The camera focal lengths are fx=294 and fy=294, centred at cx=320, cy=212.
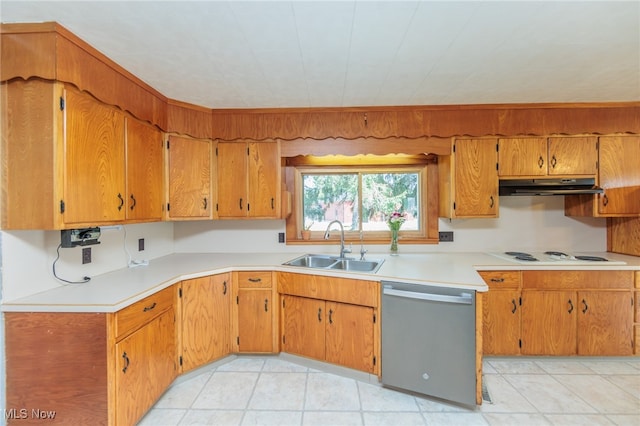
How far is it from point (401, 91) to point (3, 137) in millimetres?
2574

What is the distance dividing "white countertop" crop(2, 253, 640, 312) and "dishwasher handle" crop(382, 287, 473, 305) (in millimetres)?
70

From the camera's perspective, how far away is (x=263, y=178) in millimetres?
2871

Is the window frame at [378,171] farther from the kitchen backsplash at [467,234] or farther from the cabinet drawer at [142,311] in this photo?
the cabinet drawer at [142,311]

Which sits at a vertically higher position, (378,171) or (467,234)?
(378,171)

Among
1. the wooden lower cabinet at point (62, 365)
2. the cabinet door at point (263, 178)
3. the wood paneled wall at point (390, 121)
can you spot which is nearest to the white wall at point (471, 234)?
the cabinet door at point (263, 178)

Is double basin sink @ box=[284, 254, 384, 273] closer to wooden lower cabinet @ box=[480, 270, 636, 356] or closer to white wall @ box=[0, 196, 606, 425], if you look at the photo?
white wall @ box=[0, 196, 606, 425]

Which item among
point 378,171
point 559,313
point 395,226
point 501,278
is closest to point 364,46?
point 378,171

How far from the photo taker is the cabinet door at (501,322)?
8.30 feet

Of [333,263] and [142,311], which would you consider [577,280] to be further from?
[142,311]

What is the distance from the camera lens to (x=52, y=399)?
1.54 metres

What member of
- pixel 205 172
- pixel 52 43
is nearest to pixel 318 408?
pixel 205 172

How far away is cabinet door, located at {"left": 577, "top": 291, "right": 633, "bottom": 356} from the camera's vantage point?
2.49 m

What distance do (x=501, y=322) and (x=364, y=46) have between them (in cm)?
247

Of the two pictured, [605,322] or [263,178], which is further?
[263,178]
